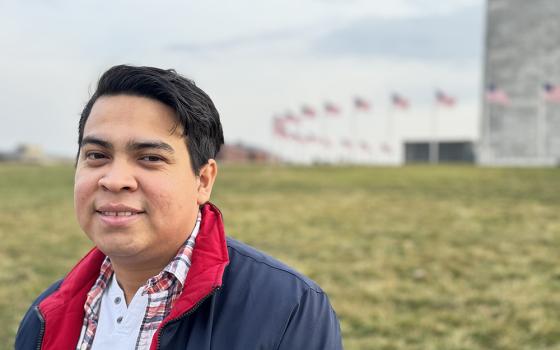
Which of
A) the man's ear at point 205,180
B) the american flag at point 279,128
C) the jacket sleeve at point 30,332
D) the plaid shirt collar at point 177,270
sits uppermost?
the american flag at point 279,128

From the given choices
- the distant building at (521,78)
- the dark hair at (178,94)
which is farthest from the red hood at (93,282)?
the distant building at (521,78)

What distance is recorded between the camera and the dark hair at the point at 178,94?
6.28 ft

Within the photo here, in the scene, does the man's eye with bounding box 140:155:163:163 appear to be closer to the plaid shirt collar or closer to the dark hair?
the dark hair

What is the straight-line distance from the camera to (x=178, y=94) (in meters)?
1.92

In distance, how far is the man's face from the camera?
6.21ft

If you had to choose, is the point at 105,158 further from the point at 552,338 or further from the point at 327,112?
the point at 327,112

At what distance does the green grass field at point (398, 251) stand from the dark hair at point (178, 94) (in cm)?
348

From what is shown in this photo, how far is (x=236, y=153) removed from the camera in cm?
6819

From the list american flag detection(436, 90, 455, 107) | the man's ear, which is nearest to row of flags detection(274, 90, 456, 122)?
american flag detection(436, 90, 455, 107)

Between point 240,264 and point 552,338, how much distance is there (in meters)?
4.17

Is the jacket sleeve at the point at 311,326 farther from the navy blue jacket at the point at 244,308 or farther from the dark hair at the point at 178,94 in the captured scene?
the dark hair at the point at 178,94

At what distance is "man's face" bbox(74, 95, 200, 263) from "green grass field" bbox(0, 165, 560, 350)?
349 centimetres

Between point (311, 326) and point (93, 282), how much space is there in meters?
0.78

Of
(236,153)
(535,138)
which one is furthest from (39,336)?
(236,153)
